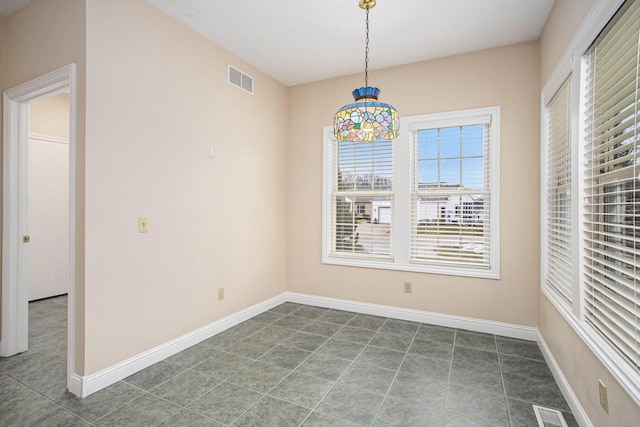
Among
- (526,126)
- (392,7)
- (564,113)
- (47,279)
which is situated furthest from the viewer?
(47,279)

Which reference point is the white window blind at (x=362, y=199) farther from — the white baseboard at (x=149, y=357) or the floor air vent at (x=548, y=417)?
the floor air vent at (x=548, y=417)

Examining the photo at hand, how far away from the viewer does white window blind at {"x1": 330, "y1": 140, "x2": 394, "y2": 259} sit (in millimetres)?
4004

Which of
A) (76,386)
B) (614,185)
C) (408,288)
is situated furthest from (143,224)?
(614,185)

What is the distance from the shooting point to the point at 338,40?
3266 millimetres

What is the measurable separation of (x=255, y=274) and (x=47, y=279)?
2985mm

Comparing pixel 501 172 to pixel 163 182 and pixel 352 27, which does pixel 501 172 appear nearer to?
pixel 352 27

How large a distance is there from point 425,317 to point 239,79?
3410 millimetres

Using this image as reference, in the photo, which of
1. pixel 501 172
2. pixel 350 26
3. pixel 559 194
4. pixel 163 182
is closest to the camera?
pixel 559 194

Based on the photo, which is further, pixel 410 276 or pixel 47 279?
pixel 47 279

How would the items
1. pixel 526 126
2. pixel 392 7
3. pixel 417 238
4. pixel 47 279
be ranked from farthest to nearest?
pixel 47 279
pixel 417 238
pixel 526 126
pixel 392 7

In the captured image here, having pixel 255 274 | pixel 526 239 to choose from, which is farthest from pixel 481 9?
pixel 255 274

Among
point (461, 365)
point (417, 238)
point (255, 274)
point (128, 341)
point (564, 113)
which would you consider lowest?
point (461, 365)

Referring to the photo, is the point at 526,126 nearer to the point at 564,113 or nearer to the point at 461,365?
the point at 564,113

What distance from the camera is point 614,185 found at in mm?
1658
